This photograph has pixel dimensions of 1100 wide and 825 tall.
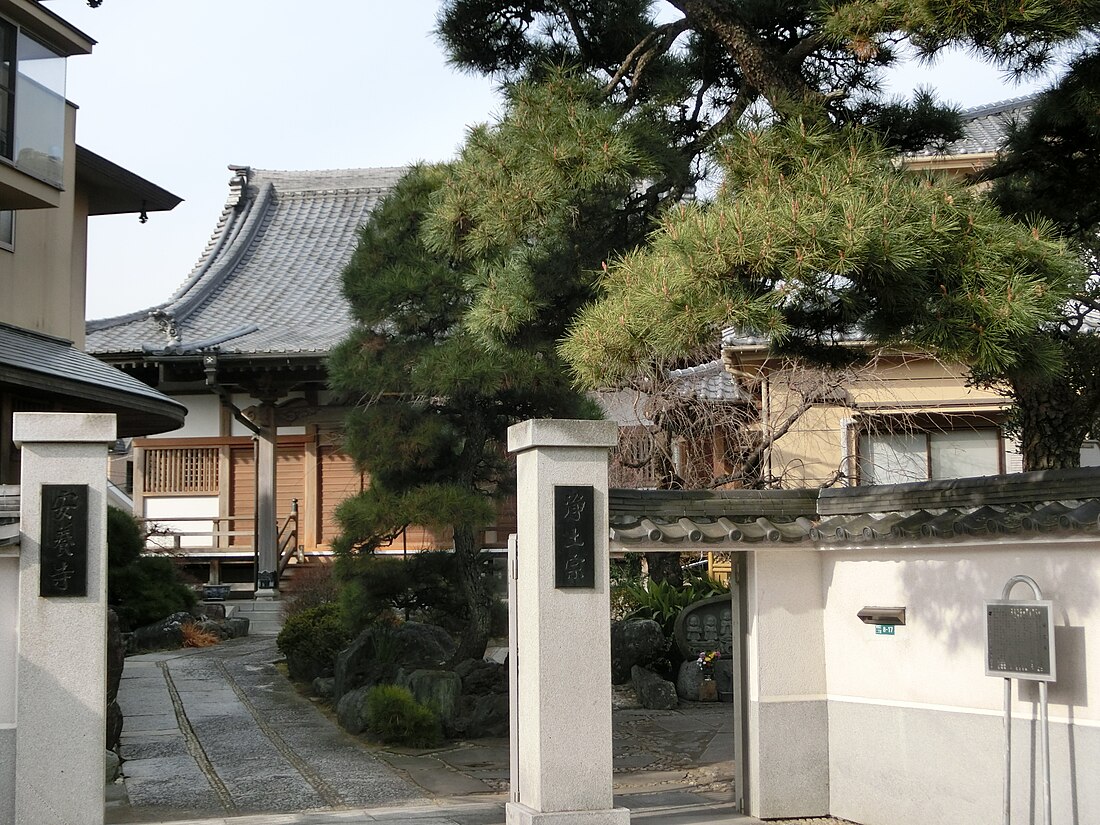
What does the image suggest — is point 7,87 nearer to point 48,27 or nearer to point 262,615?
point 48,27

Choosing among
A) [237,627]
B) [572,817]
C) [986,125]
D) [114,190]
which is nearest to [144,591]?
[237,627]

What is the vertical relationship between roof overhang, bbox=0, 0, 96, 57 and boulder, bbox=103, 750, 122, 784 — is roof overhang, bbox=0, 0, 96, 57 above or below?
above

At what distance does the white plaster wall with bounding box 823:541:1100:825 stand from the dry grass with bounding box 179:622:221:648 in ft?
35.8

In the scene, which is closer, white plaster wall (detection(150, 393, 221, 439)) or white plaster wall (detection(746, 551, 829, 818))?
white plaster wall (detection(746, 551, 829, 818))

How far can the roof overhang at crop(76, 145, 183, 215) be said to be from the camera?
1679cm

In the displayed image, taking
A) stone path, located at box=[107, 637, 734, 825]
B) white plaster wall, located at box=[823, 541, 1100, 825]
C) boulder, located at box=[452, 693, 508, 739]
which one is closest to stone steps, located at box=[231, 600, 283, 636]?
stone path, located at box=[107, 637, 734, 825]

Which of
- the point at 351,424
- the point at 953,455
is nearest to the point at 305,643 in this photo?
the point at 351,424

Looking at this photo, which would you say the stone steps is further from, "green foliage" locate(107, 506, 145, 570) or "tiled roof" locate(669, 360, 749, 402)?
"tiled roof" locate(669, 360, 749, 402)

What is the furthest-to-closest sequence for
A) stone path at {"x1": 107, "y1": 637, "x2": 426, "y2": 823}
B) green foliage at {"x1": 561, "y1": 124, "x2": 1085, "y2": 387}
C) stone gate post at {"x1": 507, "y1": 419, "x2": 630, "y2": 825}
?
stone path at {"x1": 107, "y1": 637, "x2": 426, "y2": 823} → stone gate post at {"x1": 507, "y1": 419, "x2": 630, "y2": 825} → green foliage at {"x1": 561, "y1": 124, "x2": 1085, "y2": 387}

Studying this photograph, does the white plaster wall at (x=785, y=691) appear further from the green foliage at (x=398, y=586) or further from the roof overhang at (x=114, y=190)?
the roof overhang at (x=114, y=190)

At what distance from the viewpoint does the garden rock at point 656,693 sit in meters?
13.6

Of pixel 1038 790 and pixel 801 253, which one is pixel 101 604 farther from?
pixel 1038 790

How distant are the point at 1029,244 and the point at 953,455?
33.3 feet

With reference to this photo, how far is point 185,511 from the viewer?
69.3 feet
